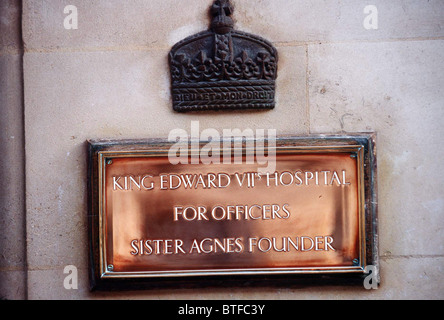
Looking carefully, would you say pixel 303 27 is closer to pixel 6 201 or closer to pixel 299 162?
pixel 299 162

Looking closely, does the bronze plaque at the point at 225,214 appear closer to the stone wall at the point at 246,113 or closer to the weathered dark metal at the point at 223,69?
the stone wall at the point at 246,113

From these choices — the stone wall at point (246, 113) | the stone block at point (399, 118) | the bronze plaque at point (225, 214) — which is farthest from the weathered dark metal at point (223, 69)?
the stone block at point (399, 118)

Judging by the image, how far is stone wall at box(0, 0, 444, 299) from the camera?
2.06 meters

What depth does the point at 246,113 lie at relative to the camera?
2.08 metres

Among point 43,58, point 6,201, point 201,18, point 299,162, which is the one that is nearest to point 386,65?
point 299,162

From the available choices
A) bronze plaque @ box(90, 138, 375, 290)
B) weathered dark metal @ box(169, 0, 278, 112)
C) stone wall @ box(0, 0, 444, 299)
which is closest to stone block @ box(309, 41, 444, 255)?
stone wall @ box(0, 0, 444, 299)

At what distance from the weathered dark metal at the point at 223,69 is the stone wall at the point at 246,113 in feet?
0.27

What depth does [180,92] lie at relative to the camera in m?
2.04

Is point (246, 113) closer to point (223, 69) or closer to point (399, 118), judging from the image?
point (223, 69)

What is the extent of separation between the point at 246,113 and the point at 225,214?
65cm

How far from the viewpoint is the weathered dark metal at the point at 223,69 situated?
2.01m

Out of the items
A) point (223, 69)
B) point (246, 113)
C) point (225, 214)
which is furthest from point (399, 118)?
point (225, 214)

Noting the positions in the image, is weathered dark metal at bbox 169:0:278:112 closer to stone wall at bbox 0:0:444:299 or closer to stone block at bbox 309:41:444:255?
stone wall at bbox 0:0:444:299

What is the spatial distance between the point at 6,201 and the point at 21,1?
1309mm
